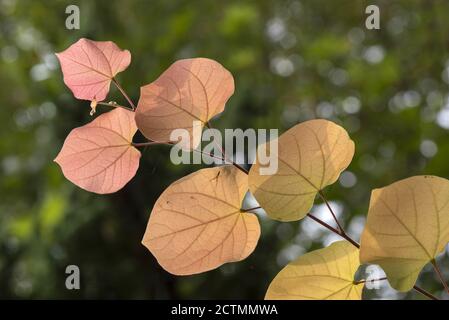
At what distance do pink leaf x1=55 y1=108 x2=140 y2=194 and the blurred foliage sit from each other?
335mm

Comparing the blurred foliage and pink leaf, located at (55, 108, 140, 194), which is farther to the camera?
the blurred foliage

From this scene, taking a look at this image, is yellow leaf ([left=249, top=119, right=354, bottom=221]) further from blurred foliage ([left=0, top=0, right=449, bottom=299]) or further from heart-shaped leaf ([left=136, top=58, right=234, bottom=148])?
blurred foliage ([left=0, top=0, right=449, bottom=299])

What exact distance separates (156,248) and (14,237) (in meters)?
0.81

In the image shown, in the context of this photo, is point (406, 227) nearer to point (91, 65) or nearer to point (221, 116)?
point (91, 65)

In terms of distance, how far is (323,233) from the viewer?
815mm

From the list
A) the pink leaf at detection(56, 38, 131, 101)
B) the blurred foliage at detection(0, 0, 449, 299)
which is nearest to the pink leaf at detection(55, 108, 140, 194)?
the pink leaf at detection(56, 38, 131, 101)

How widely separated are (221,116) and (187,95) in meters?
0.80

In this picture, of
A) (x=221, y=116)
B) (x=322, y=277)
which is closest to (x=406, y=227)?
(x=322, y=277)

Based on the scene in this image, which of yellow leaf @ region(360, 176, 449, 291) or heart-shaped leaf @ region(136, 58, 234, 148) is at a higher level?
heart-shaped leaf @ region(136, 58, 234, 148)

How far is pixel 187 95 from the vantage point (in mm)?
219

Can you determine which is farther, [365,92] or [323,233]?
[365,92]

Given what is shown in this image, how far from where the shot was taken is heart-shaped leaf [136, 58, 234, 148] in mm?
213

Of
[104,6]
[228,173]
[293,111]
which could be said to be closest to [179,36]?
[104,6]

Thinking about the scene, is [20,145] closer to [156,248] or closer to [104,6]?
[104,6]
